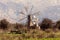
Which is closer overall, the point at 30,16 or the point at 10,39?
the point at 10,39

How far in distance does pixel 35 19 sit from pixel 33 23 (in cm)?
239

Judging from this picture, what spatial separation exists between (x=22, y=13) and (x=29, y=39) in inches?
1446

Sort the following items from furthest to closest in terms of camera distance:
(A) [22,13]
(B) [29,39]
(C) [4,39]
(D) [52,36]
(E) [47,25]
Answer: (A) [22,13] < (E) [47,25] < (D) [52,36] < (B) [29,39] < (C) [4,39]

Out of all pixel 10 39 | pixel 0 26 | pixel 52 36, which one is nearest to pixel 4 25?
pixel 0 26

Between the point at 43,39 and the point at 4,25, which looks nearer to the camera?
the point at 43,39

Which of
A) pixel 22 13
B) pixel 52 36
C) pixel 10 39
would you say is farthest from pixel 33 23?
pixel 10 39

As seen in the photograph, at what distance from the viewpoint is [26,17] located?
59406 mm

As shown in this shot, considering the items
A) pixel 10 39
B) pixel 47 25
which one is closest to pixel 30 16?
pixel 47 25

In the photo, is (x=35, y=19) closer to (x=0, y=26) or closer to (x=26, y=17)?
(x=26, y=17)

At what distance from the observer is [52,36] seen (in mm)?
28656

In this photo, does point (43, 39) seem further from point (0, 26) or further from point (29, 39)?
point (0, 26)

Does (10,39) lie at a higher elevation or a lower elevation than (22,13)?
lower

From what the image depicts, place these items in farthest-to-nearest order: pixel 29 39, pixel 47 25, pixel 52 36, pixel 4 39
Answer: pixel 47 25
pixel 52 36
pixel 29 39
pixel 4 39

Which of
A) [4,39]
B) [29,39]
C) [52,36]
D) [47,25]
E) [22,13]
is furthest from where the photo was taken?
Result: [22,13]
